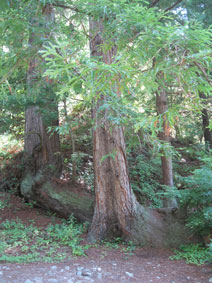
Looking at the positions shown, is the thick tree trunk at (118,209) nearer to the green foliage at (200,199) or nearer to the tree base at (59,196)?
the green foliage at (200,199)

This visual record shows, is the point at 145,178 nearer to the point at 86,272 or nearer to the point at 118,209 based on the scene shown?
the point at 118,209

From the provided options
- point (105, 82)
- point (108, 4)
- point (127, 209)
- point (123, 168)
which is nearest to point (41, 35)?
point (108, 4)

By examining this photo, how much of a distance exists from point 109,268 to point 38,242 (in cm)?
182

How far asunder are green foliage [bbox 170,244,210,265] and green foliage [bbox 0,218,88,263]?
202cm

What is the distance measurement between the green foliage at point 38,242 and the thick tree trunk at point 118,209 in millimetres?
587

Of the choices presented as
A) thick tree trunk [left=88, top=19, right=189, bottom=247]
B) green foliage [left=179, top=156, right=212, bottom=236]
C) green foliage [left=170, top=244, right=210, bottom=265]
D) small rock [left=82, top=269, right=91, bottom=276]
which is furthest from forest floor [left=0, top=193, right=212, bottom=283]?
green foliage [left=179, top=156, right=212, bottom=236]

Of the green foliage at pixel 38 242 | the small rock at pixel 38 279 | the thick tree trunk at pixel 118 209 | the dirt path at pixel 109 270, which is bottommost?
the dirt path at pixel 109 270

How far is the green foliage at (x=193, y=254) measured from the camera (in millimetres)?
5238

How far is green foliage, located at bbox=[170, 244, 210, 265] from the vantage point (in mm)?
5238

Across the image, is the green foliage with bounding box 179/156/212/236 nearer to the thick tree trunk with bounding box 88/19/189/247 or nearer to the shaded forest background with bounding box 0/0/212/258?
the shaded forest background with bounding box 0/0/212/258

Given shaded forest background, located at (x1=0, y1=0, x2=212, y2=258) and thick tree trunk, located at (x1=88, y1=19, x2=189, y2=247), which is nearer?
shaded forest background, located at (x1=0, y1=0, x2=212, y2=258)

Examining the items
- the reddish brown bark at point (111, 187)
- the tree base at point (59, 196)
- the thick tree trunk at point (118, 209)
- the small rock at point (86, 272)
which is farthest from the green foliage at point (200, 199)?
the tree base at point (59, 196)

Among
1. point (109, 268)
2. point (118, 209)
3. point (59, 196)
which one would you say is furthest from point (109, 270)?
point (59, 196)

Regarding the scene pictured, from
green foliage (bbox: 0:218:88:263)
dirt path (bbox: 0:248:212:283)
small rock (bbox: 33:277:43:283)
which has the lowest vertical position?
dirt path (bbox: 0:248:212:283)
